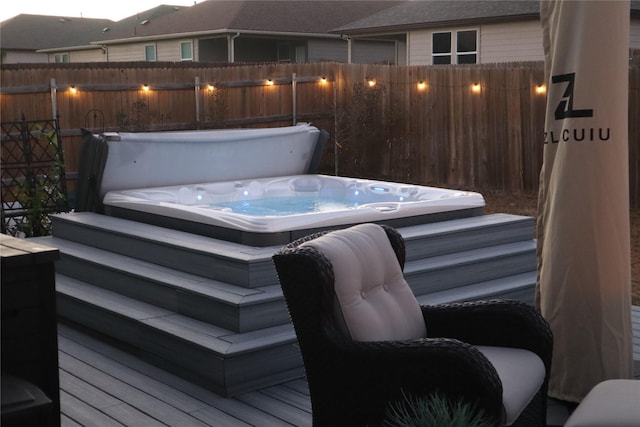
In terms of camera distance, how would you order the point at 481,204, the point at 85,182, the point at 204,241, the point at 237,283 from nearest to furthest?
the point at 237,283 < the point at 204,241 < the point at 481,204 < the point at 85,182

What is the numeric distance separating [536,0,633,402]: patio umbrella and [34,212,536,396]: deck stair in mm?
1384

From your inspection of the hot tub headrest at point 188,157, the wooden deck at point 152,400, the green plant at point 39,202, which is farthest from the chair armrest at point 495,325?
the green plant at point 39,202

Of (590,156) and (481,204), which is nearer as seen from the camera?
(590,156)

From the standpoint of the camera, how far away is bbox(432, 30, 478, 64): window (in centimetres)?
1547

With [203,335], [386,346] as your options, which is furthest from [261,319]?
[386,346]

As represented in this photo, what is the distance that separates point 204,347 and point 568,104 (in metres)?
2.05

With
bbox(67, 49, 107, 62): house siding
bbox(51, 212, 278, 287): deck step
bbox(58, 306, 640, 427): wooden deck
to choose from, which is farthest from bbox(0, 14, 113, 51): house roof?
bbox(58, 306, 640, 427): wooden deck

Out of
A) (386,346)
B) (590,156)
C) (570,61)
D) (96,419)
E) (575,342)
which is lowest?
(96,419)

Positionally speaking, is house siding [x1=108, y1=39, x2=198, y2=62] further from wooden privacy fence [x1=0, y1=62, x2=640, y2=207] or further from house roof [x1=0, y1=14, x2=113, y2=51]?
wooden privacy fence [x1=0, y1=62, x2=640, y2=207]

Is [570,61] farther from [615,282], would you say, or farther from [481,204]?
[481,204]

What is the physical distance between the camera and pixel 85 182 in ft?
21.4

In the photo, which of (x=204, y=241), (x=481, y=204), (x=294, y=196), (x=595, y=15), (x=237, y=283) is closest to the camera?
(x=595, y=15)

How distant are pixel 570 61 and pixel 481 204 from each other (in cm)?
258

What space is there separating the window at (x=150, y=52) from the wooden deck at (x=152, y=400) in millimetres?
18831
